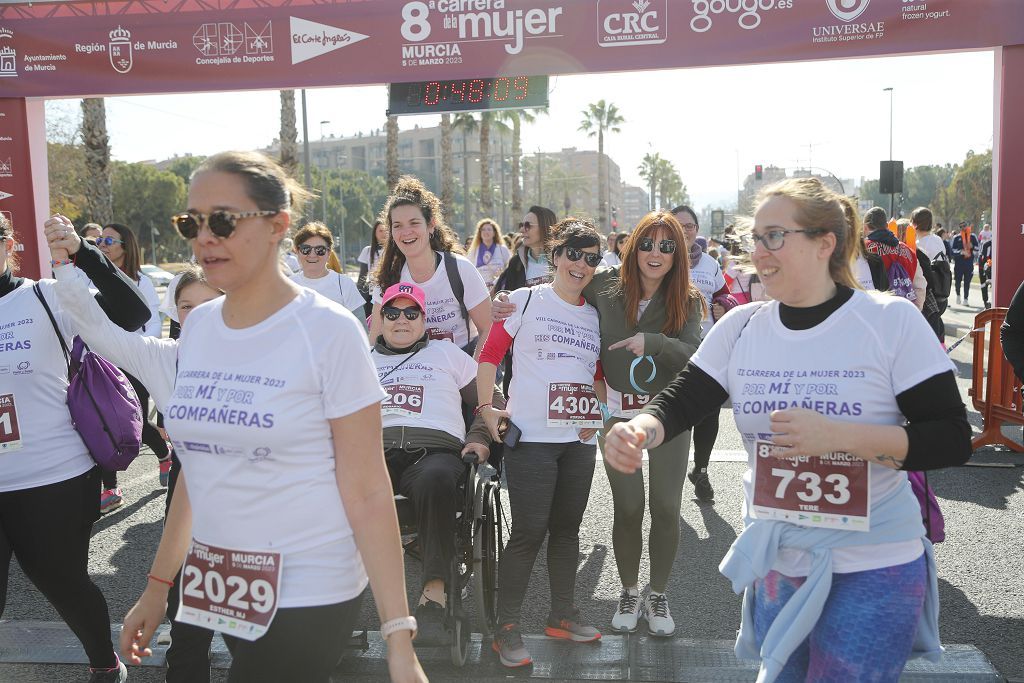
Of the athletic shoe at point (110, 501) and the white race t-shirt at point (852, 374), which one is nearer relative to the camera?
the white race t-shirt at point (852, 374)

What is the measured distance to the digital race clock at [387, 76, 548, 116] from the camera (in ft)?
30.7

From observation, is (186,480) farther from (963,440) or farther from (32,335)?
(963,440)

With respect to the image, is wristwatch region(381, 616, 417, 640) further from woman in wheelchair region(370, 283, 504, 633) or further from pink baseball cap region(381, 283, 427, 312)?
pink baseball cap region(381, 283, 427, 312)

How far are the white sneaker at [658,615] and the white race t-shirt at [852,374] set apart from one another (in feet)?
6.52

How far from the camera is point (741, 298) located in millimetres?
9414

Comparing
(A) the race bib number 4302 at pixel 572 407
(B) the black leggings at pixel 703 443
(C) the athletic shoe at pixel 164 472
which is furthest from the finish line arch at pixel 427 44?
(A) the race bib number 4302 at pixel 572 407

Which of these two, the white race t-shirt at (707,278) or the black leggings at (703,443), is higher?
the white race t-shirt at (707,278)

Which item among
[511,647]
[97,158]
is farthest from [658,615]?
[97,158]

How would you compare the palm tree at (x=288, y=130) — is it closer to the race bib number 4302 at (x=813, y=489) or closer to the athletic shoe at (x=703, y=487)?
the athletic shoe at (x=703, y=487)

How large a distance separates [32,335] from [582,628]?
274 centimetres

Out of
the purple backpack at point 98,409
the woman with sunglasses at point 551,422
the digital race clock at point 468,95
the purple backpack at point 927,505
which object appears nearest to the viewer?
the purple backpack at point 927,505

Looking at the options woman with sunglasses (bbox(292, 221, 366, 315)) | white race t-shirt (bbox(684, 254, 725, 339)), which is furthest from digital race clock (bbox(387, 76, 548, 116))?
white race t-shirt (bbox(684, 254, 725, 339))

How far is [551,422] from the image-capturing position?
4.19 m

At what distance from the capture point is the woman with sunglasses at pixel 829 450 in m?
2.24
